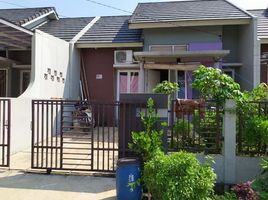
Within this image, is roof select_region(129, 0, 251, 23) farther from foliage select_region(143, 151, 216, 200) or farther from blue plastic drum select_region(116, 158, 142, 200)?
foliage select_region(143, 151, 216, 200)

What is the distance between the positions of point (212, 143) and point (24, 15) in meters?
14.3

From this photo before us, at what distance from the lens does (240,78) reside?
14.0 m

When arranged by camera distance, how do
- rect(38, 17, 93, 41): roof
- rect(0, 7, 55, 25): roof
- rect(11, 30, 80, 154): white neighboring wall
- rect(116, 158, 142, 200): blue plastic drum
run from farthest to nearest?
rect(0, 7, 55, 25): roof < rect(38, 17, 93, 41): roof < rect(11, 30, 80, 154): white neighboring wall < rect(116, 158, 142, 200): blue plastic drum

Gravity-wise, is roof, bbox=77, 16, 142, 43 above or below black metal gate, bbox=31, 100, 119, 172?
above

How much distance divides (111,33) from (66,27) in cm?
303

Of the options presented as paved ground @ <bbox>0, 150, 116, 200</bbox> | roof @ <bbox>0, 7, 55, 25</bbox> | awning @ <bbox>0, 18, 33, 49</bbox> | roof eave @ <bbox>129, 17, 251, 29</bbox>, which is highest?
roof @ <bbox>0, 7, 55, 25</bbox>

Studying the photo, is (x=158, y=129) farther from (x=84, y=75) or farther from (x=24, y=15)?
(x=24, y=15)

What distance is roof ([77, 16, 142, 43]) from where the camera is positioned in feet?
49.5

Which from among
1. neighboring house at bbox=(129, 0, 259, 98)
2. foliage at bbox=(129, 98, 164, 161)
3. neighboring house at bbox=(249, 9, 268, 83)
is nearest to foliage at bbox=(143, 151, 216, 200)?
foliage at bbox=(129, 98, 164, 161)

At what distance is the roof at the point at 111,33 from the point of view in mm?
15091

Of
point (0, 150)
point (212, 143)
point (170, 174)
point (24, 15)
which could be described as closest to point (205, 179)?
point (170, 174)

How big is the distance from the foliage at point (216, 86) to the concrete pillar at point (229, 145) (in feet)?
0.70

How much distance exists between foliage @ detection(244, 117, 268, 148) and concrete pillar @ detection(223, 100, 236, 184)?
274mm

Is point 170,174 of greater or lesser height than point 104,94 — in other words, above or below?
below
